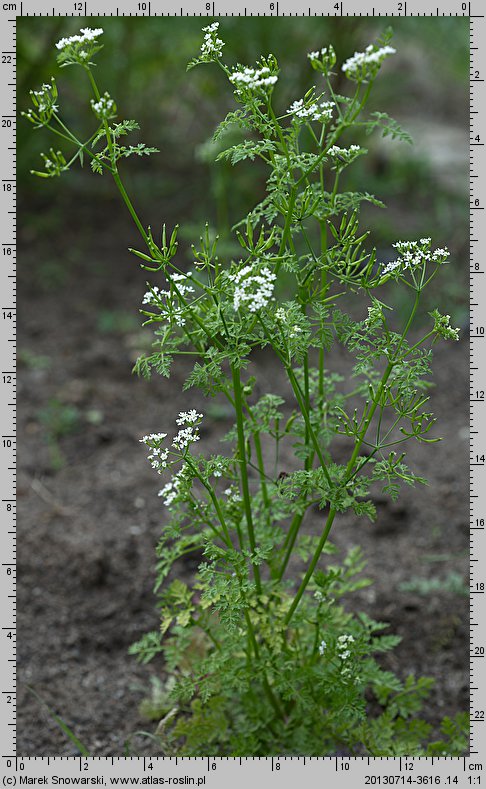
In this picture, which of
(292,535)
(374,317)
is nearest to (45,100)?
(374,317)

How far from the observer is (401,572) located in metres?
3.47

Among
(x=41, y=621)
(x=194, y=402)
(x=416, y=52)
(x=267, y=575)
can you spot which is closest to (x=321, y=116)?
(x=267, y=575)

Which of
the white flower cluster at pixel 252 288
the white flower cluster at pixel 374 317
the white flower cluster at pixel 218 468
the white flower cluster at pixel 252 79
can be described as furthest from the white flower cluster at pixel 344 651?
the white flower cluster at pixel 252 79

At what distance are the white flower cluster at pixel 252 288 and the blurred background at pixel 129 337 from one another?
169 centimetres

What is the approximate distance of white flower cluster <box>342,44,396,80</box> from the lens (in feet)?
5.86

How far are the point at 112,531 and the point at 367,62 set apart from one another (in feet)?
7.95

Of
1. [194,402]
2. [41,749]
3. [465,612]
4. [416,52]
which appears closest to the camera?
[41,749]

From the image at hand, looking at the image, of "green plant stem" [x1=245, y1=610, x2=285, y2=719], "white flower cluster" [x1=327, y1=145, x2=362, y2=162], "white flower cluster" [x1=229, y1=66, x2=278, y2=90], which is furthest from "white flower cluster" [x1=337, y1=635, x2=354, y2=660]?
"white flower cluster" [x1=229, y1=66, x2=278, y2=90]

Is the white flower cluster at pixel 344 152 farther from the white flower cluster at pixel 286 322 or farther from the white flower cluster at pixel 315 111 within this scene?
the white flower cluster at pixel 286 322

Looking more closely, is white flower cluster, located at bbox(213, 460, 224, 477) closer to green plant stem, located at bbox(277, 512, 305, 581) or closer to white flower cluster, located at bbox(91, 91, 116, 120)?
green plant stem, located at bbox(277, 512, 305, 581)

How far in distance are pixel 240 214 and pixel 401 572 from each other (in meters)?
3.05

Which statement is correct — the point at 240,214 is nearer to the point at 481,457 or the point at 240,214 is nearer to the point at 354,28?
the point at 354,28

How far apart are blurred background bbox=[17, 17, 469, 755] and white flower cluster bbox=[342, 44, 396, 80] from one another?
1.95m

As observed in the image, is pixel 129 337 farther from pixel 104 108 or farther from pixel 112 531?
pixel 104 108
